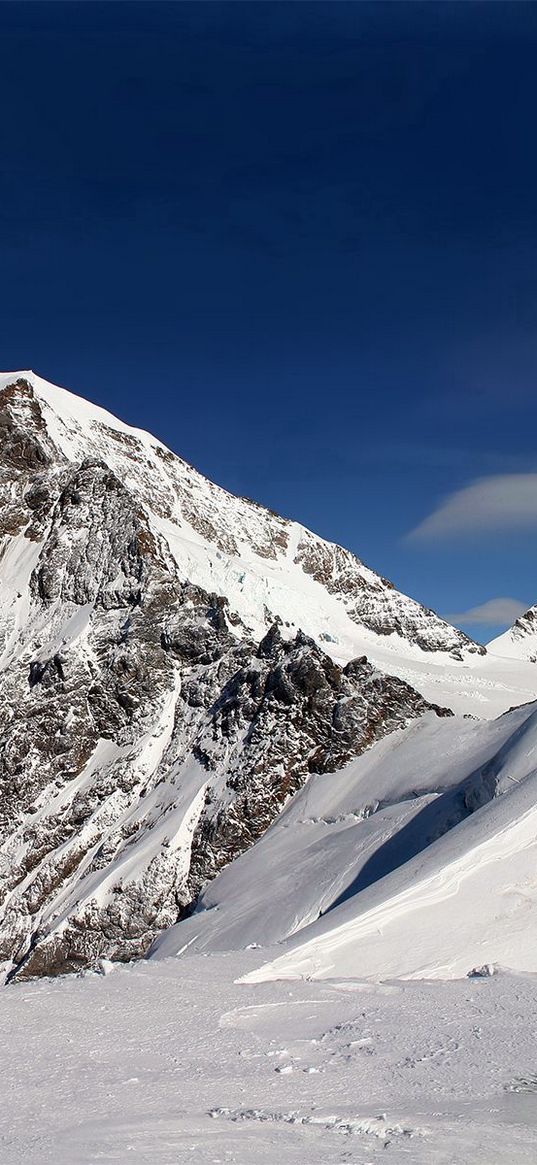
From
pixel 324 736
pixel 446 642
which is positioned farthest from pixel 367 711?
pixel 446 642

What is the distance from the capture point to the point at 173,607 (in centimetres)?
5569

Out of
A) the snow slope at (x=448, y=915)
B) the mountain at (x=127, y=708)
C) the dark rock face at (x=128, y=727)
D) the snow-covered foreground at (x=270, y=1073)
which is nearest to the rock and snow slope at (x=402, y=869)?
the snow slope at (x=448, y=915)

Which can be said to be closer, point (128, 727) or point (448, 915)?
point (448, 915)

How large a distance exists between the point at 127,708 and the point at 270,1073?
146ft

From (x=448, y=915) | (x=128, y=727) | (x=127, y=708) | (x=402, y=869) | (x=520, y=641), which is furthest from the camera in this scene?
(x=520, y=641)

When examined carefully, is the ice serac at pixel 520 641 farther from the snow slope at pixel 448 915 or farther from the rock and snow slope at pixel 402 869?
the snow slope at pixel 448 915

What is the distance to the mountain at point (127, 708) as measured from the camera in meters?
39.9

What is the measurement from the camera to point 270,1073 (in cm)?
811

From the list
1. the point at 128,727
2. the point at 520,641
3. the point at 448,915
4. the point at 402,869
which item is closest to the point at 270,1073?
the point at 448,915

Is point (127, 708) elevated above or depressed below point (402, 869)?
above

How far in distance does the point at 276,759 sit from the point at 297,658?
5.64m

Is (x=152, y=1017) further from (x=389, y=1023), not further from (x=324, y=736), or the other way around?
(x=324, y=736)

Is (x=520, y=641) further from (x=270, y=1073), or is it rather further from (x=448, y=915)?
(x=270, y=1073)

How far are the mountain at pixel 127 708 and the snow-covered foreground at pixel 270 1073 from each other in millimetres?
28258
